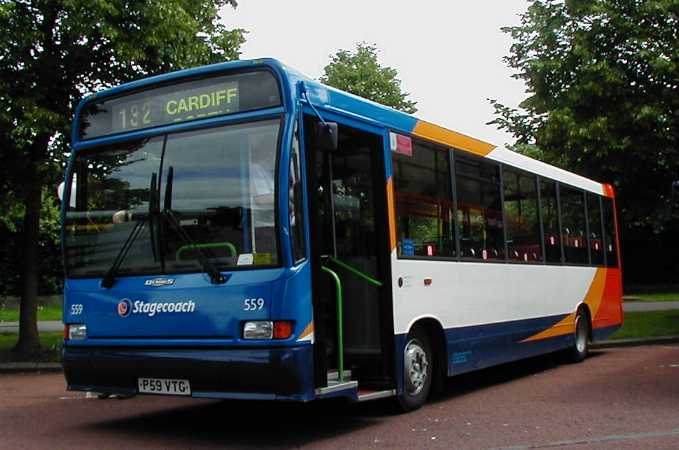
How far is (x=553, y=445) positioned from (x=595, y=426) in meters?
1.03

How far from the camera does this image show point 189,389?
266 inches

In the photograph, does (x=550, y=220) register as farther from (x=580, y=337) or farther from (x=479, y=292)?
(x=479, y=292)

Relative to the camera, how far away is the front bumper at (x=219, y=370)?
21.1 ft

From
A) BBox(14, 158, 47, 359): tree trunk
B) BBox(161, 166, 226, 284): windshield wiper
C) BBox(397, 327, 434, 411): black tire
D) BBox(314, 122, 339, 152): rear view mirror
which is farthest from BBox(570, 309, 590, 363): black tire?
BBox(14, 158, 47, 359): tree trunk

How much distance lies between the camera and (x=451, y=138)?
31.5 feet

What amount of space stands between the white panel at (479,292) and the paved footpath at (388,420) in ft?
3.18

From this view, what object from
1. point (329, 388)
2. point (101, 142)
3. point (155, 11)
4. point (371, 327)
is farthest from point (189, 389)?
point (155, 11)

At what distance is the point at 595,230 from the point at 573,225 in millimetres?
1356

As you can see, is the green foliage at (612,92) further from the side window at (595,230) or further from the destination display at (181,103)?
the destination display at (181,103)

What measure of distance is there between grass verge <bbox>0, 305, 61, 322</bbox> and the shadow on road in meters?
17.7

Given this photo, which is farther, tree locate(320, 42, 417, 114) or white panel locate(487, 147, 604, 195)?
tree locate(320, 42, 417, 114)

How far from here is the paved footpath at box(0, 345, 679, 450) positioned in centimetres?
707

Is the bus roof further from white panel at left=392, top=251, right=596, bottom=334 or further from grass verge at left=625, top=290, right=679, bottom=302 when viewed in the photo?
grass verge at left=625, top=290, right=679, bottom=302

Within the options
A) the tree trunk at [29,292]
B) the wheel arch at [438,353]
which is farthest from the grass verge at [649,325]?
the tree trunk at [29,292]
